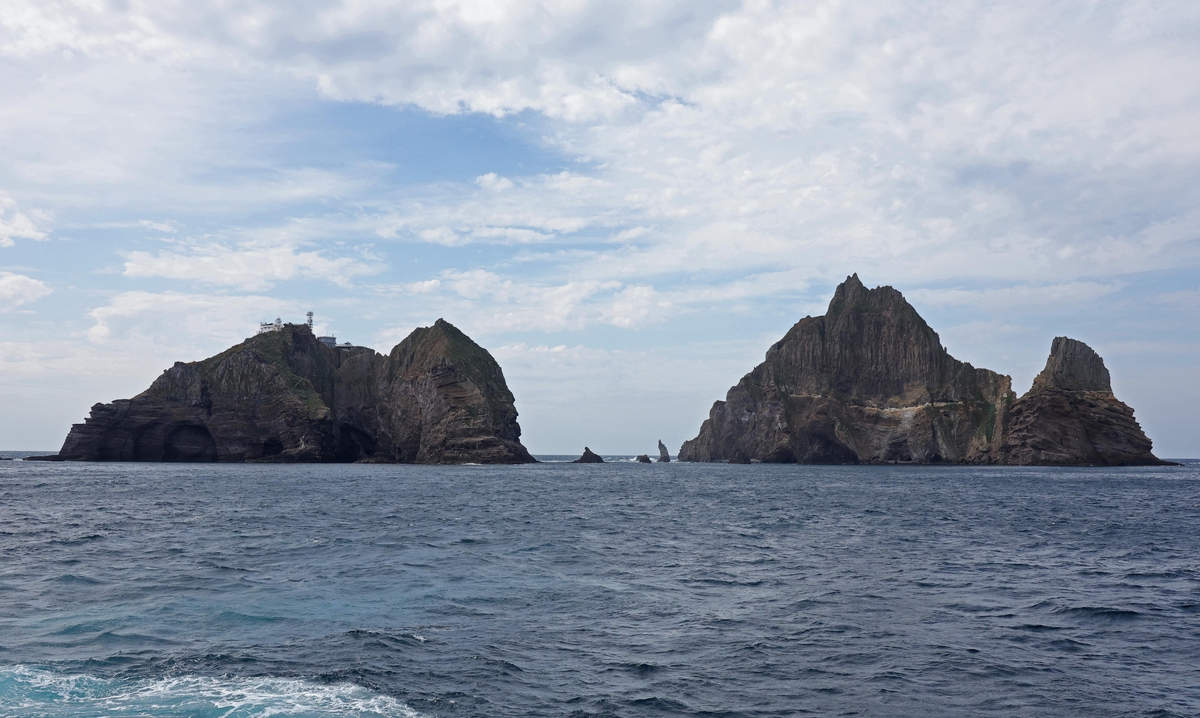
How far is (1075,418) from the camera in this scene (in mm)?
171875

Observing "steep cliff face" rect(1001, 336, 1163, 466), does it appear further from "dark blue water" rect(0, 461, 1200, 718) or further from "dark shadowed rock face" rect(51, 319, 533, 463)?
"dark blue water" rect(0, 461, 1200, 718)

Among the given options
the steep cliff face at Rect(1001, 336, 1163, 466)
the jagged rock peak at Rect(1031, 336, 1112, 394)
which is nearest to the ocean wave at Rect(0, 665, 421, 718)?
the steep cliff face at Rect(1001, 336, 1163, 466)

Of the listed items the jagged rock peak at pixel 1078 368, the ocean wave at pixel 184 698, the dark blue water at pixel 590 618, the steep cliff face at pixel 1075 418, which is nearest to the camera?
the ocean wave at pixel 184 698

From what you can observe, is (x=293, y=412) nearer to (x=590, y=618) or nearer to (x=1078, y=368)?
(x=590, y=618)

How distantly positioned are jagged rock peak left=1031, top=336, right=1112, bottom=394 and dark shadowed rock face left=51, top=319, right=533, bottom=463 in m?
122

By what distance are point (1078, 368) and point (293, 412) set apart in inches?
6757

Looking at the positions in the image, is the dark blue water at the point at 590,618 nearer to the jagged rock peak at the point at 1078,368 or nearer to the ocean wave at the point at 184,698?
the ocean wave at the point at 184,698

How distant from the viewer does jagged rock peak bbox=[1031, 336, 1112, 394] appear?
177000 mm

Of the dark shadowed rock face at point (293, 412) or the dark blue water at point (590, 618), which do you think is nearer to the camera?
the dark blue water at point (590, 618)

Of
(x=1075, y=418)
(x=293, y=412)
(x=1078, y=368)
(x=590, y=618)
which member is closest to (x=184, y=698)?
(x=590, y=618)

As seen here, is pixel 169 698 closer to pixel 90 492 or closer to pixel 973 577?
pixel 973 577

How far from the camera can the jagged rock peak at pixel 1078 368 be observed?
581 feet

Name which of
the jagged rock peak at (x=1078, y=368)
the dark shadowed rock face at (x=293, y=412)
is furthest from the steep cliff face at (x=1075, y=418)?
the dark shadowed rock face at (x=293, y=412)

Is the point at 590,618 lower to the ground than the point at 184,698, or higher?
higher
